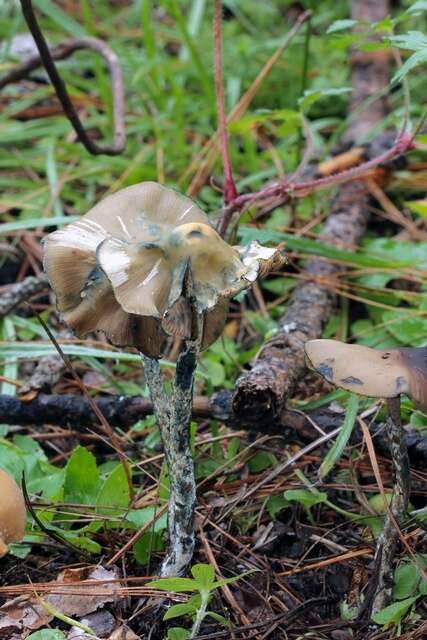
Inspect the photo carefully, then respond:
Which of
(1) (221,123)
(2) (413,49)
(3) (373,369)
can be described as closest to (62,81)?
(1) (221,123)

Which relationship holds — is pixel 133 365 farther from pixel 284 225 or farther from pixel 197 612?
pixel 197 612

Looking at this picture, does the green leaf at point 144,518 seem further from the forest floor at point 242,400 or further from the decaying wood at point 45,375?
the decaying wood at point 45,375

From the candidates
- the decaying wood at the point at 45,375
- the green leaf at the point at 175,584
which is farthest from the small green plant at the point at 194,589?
the decaying wood at the point at 45,375

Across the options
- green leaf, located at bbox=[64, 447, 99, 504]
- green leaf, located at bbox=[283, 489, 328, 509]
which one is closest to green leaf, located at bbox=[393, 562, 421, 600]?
green leaf, located at bbox=[283, 489, 328, 509]

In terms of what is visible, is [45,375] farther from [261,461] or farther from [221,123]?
[221,123]

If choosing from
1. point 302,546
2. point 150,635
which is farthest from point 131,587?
point 302,546
